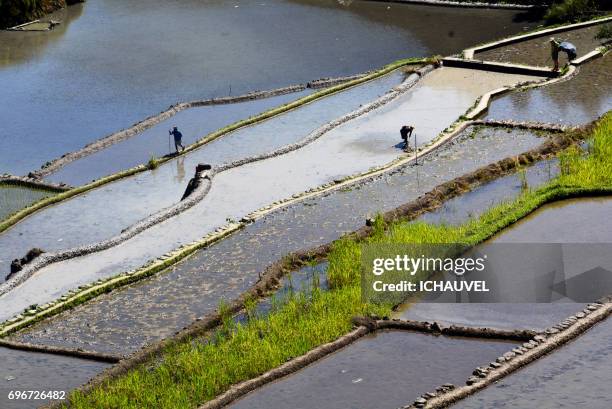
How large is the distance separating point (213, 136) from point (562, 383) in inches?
462

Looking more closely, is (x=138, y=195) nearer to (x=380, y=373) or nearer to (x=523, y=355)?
(x=380, y=373)

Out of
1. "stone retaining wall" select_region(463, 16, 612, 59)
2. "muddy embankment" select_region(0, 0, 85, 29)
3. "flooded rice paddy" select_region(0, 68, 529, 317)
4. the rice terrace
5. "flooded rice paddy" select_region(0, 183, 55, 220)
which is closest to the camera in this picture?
the rice terrace

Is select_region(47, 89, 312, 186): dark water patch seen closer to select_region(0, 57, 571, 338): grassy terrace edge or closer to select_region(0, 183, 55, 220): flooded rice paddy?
select_region(0, 183, 55, 220): flooded rice paddy

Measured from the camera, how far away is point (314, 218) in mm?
17562

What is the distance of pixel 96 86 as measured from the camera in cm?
2734

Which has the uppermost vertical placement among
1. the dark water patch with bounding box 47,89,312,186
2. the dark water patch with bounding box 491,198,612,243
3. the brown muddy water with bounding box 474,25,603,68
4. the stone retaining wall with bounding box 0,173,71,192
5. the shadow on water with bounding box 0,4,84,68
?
the shadow on water with bounding box 0,4,84,68

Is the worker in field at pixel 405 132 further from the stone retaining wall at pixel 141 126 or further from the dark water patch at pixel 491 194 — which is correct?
the stone retaining wall at pixel 141 126

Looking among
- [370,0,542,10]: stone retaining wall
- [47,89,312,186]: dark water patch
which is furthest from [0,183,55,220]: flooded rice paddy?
[370,0,542,10]: stone retaining wall

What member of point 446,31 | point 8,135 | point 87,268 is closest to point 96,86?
point 8,135

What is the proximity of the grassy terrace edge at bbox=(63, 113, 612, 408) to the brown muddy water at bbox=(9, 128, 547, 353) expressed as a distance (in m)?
0.77

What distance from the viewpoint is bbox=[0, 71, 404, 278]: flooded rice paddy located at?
18.1m

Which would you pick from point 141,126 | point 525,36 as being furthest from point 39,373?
point 525,36

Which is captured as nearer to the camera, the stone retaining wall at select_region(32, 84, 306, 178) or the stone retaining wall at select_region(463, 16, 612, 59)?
the stone retaining wall at select_region(32, 84, 306, 178)

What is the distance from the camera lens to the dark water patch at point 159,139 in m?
21.4
